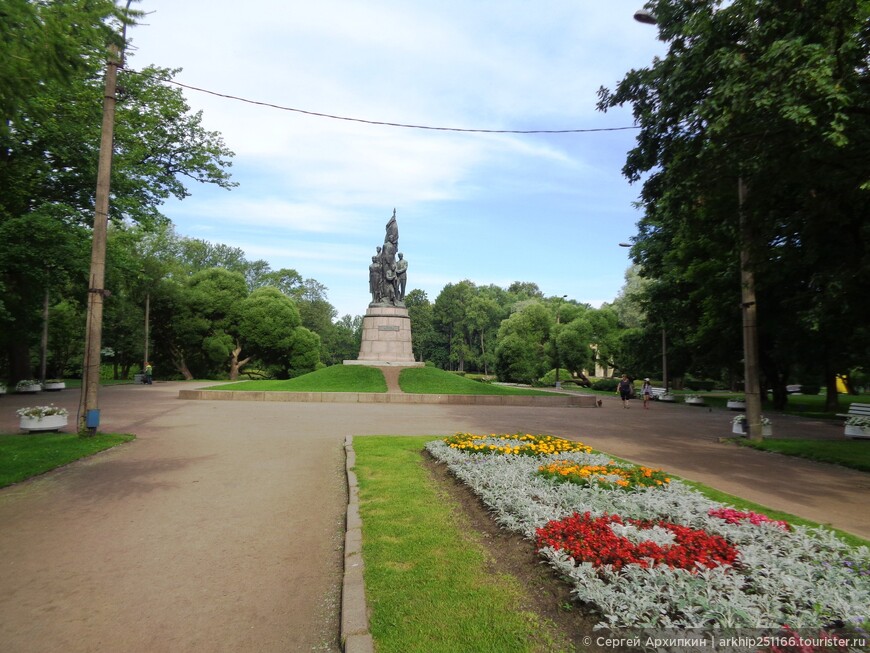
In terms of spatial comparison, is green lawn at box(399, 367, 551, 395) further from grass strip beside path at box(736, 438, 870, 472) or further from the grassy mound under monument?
grass strip beside path at box(736, 438, 870, 472)

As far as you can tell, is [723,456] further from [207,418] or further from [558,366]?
[558,366]

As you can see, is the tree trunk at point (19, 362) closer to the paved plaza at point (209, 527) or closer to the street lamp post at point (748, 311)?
the paved plaza at point (209, 527)

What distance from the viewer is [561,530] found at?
16.6 feet

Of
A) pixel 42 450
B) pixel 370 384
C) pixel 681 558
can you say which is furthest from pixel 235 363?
pixel 681 558

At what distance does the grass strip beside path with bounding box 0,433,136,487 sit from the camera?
338 inches

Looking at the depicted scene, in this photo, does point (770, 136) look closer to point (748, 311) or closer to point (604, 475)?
point (748, 311)

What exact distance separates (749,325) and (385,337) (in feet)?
67.2

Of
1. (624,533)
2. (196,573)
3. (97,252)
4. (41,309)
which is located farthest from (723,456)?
(41,309)

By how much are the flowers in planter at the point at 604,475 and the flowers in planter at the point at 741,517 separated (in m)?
1.26

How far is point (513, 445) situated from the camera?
1014 centimetres

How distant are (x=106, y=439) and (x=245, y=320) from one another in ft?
118

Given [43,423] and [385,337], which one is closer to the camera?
[43,423]

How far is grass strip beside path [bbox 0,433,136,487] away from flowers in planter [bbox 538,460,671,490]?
26.1 ft

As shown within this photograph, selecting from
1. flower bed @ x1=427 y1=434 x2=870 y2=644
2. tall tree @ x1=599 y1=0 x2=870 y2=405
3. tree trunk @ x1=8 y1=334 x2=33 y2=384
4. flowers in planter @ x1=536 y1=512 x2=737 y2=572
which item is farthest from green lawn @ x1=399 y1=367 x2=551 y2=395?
flowers in planter @ x1=536 y1=512 x2=737 y2=572
